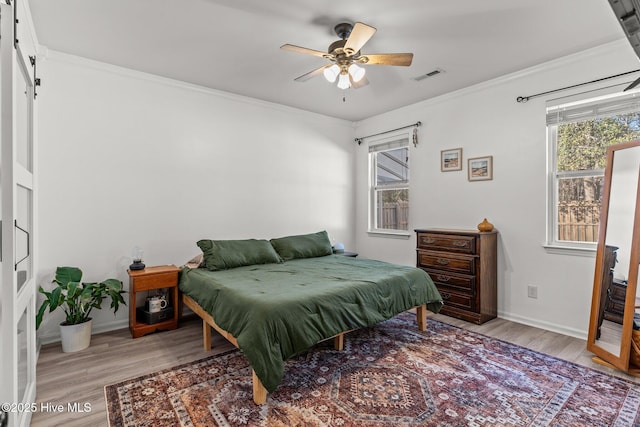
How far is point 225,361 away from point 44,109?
111 inches

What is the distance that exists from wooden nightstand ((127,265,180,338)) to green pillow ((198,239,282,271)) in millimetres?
355

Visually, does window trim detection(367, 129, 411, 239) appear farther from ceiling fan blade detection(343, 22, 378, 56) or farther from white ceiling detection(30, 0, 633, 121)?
ceiling fan blade detection(343, 22, 378, 56)

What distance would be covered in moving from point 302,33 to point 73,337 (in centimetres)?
322

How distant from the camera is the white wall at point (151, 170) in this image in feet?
10.0

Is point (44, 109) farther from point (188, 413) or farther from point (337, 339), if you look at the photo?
point (337, 339)

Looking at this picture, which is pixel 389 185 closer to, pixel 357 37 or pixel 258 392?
pixel 357 37

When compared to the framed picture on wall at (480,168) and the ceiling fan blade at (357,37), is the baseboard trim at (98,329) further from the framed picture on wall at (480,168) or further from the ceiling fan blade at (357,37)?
the framed picture on wall at (480,168)

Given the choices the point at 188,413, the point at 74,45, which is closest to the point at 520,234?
the point at 188,413

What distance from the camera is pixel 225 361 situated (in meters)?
2.60

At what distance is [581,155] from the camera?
10.4 ft

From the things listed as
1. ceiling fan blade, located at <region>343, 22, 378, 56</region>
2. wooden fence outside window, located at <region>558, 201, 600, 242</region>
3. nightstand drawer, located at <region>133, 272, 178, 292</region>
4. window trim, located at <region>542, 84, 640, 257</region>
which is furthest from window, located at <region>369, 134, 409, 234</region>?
nightstand drawer, located at <region>133, 272, 178, 292</region>

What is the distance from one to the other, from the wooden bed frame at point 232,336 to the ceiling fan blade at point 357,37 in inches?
84.2

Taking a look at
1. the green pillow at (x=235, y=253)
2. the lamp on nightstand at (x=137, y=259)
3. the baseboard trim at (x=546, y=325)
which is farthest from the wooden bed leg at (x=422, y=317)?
the lamp on nightstand at (x=137, y=259)

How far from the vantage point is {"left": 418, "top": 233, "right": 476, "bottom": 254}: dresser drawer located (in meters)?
3.49
